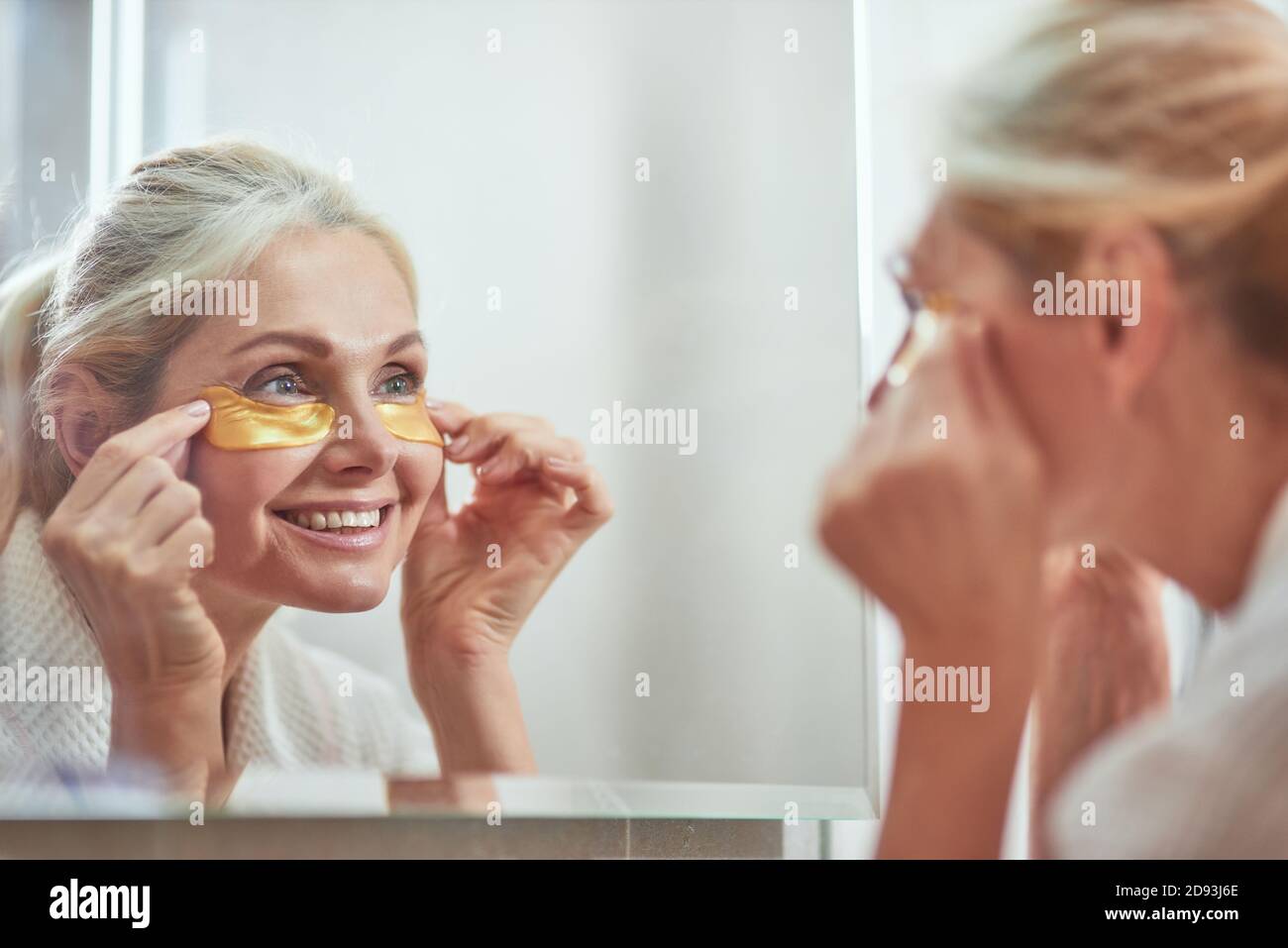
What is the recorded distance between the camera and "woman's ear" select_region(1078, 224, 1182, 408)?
690 millimetres

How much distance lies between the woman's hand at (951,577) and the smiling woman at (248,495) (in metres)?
0.32

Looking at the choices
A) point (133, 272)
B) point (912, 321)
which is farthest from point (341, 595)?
point (912, 321)

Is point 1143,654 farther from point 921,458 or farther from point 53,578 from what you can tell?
point 53,578

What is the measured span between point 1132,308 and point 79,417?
75cm

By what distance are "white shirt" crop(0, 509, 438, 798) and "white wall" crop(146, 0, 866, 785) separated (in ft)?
0.10

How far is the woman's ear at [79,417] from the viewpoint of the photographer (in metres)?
0.91

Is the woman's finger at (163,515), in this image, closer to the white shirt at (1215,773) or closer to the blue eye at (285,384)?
the blue eye at (285,384)

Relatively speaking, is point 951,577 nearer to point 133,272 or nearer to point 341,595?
point 341,595

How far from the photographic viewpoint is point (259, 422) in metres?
0.89

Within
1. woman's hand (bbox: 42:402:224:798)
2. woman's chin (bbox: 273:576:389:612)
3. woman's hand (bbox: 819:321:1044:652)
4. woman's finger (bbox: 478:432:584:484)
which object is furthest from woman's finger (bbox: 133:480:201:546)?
woman's hand (bbox: 819:321:1044:652)

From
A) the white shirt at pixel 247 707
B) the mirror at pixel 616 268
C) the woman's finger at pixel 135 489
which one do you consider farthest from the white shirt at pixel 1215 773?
the woman's finger at pixel 135 489

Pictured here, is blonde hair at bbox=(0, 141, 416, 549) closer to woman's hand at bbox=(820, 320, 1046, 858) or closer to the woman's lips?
the woman's lips
